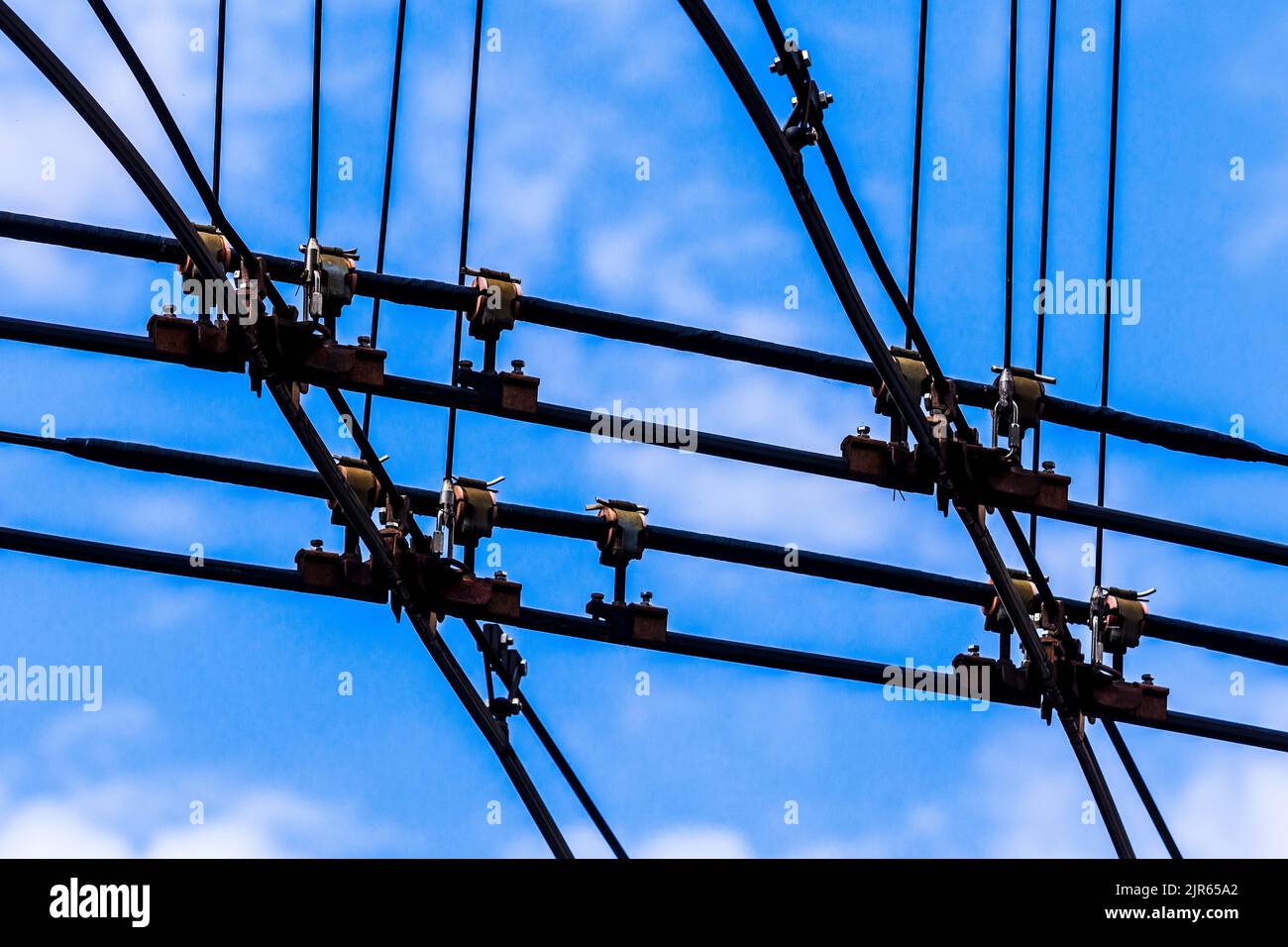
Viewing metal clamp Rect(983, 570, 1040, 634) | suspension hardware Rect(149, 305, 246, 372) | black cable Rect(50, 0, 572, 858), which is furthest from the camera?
metal clamp Rect(983, 570, 1040, 634)

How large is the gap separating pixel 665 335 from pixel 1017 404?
134 inches

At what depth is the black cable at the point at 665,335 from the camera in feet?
97.3

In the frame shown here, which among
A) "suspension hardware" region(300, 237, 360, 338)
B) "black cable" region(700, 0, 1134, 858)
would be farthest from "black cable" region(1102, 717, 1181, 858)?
"suspension hardware" region(300, 237, 360, 338)

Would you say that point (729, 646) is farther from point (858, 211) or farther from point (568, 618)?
point (858, 211)

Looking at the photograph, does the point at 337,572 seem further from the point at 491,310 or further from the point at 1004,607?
the point at 1004,607

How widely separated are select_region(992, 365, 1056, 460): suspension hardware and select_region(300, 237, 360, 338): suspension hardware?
20.5 ft

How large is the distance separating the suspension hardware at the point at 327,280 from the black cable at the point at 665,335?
0.97 ft

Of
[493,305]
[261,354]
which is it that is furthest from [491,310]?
[261,354]

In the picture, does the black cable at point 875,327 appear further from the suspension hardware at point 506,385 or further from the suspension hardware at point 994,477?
the suspension hardware at point 506,385

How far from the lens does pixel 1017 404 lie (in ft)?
104

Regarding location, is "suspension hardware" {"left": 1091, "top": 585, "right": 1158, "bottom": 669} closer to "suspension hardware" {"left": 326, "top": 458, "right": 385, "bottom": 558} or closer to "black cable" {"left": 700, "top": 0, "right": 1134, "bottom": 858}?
"black cable" {"left": 700, "top": 0, "right": 1134, "bottom": 858}

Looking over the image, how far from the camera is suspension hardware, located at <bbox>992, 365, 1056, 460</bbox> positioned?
104ft
